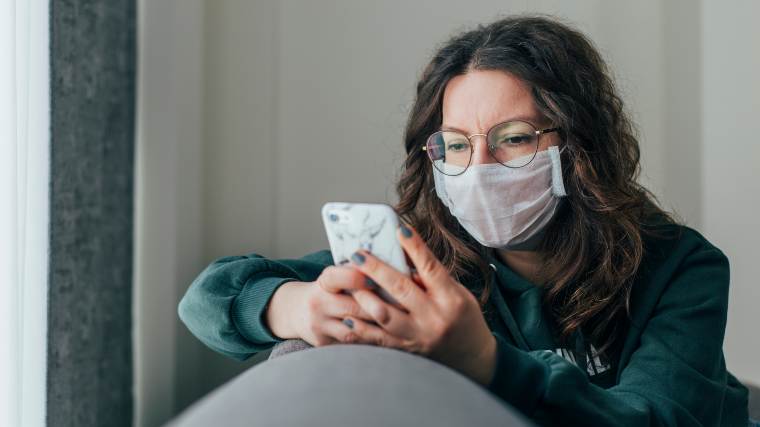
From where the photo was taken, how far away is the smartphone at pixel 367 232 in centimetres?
79

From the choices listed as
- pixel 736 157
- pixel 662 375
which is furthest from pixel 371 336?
pixel 736 157

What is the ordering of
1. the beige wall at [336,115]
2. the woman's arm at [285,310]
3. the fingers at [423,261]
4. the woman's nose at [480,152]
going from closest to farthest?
the fingers at [423,261] < the woman's arm at [285,310] < the woman's nose at [480,152] < the beige wall at [336,115]

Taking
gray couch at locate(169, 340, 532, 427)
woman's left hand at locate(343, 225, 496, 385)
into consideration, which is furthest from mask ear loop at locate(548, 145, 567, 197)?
gray couch at locate(169, 340, 532, 427)

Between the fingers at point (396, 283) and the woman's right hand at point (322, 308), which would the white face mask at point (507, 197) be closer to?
the woman's right hand at point (322, 308)

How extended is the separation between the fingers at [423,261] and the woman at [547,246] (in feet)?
0.72

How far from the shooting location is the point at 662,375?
1.01 metres

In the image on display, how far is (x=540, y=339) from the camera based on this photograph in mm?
1211

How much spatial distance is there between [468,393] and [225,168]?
1520 millimetres

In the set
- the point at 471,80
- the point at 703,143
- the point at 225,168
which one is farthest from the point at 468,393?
the point at 703,143

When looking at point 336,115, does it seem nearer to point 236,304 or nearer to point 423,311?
point 236,304

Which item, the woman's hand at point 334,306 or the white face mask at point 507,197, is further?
the white face mask at point 507,197

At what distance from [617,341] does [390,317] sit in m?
0.65

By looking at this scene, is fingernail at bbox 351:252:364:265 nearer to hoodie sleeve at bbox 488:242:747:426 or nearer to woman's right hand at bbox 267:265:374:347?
woman's right hand at bbox 267:265:374:347

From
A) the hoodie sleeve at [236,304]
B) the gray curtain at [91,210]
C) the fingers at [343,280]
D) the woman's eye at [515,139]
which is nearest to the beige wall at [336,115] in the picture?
the gray curtain at [91,210]
